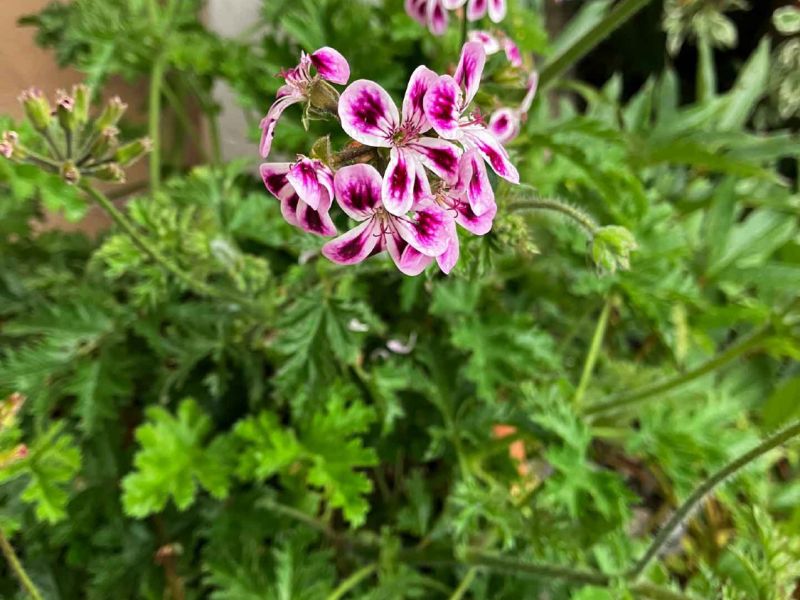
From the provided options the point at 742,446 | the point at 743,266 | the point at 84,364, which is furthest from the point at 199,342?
the point at 743,266

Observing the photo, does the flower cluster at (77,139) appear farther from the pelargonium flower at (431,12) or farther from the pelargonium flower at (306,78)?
the pelargonium flower at (431,12)

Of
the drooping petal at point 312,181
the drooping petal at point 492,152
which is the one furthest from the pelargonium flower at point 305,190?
the drooping petal at point 492,152

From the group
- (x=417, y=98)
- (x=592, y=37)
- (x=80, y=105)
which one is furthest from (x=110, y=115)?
(x=592, y=37)

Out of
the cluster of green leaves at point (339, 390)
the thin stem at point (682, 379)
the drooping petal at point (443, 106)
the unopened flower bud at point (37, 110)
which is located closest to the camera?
the drooping petal at point (443, 106)

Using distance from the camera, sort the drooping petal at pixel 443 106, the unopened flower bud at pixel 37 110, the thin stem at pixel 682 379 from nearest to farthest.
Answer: the drooping petal at pixel 443 106
the unopened flower bud at pixel 37 110
the thin stem at pixel 682 379

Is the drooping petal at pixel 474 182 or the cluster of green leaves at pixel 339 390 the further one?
the cluster of green leaves at pixel 339 390

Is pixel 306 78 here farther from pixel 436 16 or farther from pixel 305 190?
pixel 436 16
